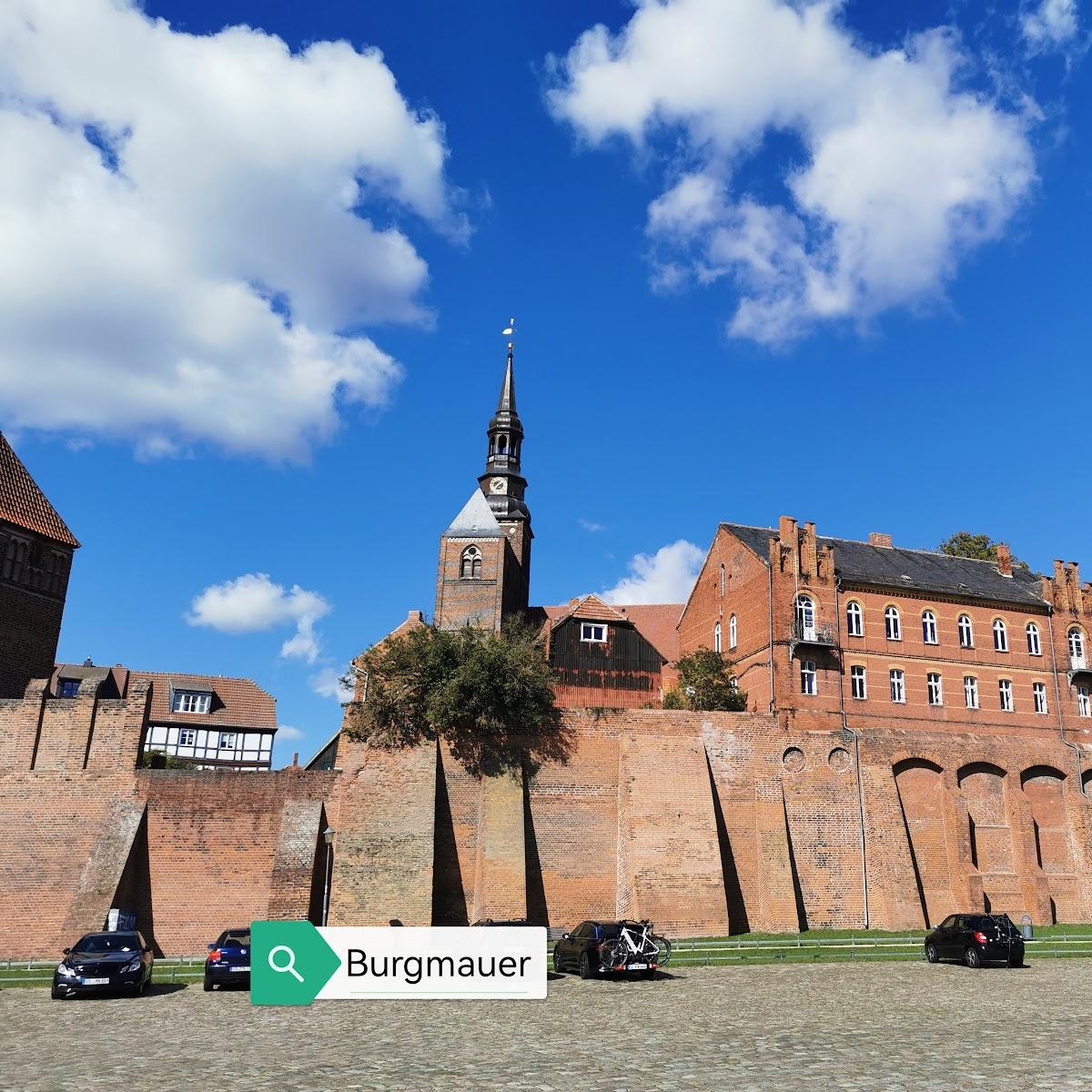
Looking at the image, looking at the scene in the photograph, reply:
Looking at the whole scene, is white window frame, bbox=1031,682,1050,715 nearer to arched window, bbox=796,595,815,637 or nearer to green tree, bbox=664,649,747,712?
arched window, bbox=796,595,815,637

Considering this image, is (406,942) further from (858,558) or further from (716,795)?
(858,558)

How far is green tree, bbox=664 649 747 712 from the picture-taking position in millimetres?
40188

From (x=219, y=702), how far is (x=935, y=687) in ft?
130

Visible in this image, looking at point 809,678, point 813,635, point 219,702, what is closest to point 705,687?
point 809,678

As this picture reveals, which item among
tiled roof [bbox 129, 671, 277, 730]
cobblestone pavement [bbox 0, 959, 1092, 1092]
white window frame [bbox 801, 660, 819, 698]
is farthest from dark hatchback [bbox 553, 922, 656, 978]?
tiled roof [bbox 129, 671, 277, 730]

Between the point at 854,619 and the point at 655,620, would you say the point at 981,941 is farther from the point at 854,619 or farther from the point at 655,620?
the point at 655,620

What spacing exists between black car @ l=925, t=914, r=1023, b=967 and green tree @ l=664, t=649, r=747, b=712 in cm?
1556

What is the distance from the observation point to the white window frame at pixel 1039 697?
44500 millimetres

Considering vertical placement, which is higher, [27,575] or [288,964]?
[27,575]

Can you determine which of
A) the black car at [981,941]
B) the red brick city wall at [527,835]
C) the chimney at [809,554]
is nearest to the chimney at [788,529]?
the chimney at [809,554]

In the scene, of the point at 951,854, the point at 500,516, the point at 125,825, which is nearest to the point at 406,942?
the point at 125,825

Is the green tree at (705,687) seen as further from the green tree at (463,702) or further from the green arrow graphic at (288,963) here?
the green arrow graphic at (288,963)

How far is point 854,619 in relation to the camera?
43125mm

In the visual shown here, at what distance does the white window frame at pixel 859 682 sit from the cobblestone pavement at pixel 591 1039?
2084cm
